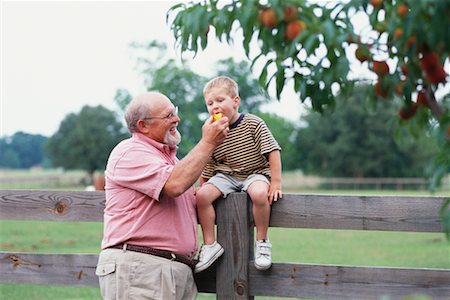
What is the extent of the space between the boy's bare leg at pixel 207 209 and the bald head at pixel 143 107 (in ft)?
1.79

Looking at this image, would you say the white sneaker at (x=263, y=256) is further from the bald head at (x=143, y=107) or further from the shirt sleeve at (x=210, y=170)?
the bald head at (x=143, y=107)

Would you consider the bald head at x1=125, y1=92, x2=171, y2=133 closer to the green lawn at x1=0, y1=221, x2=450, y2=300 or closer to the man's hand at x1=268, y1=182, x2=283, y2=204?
the man's hand at x1=268, y1=182, x2=283, y2=204

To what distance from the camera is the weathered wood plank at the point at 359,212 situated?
457cm

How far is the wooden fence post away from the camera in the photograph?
477 centimetres

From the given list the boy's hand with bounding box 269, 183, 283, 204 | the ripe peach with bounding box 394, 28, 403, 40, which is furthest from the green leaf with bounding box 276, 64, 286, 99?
the boy's hand with bounding box 269, 183, 283, 204

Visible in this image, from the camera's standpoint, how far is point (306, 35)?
268 centimetres

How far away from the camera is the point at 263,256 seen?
15.5 ft

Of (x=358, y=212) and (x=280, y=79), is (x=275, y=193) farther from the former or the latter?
(x=280, y=79)

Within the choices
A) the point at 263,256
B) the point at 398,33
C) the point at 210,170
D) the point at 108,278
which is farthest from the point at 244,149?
the point at 398,33

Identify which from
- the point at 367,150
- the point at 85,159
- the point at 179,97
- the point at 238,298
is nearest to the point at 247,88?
the point at 179,97

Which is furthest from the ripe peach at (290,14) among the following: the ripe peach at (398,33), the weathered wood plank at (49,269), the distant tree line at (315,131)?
the distant tree line at (315,131)

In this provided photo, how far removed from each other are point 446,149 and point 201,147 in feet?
5.74

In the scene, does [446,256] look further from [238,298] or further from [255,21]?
[255,21]

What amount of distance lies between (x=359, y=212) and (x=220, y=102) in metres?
1.04
